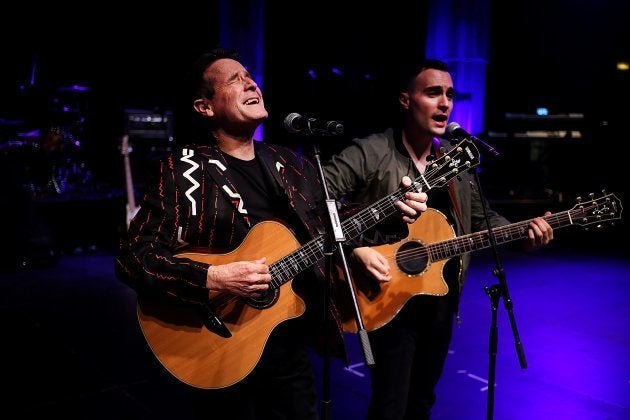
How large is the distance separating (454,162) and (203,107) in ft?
4.03

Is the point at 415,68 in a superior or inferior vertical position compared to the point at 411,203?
superior

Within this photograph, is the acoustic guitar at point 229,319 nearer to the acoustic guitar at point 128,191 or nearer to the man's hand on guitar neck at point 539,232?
the man's hand on guitar neck at point 539,232

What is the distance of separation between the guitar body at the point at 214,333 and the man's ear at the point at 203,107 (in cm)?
60

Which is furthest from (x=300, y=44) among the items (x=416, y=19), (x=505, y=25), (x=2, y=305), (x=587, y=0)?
(x=2, y=305)

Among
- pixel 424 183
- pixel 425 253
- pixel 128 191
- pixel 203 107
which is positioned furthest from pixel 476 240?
pixel 128 191

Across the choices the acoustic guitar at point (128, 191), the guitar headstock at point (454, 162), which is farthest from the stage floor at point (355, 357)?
the guitar headstock at point (454, 162)

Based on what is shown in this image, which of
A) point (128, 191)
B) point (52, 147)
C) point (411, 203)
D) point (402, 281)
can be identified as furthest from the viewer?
point (52, 147)

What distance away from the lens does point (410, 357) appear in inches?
123

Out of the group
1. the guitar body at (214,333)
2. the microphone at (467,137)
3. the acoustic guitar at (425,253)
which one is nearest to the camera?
the guitar body at (214,333)

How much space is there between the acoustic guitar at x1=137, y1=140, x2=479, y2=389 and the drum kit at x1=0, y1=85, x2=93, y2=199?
260 inches

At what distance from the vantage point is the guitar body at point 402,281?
3178mm

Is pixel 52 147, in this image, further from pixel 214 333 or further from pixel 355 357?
pixel 214 333

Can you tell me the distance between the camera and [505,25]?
46.2 ft

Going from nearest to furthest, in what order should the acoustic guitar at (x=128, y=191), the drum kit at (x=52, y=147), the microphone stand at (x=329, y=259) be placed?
1. the microphone stand at (x=329, y=259)
2. the acoustic guitar at (x=128, y=191)
3. the drum kit at (x=52, y=147)
